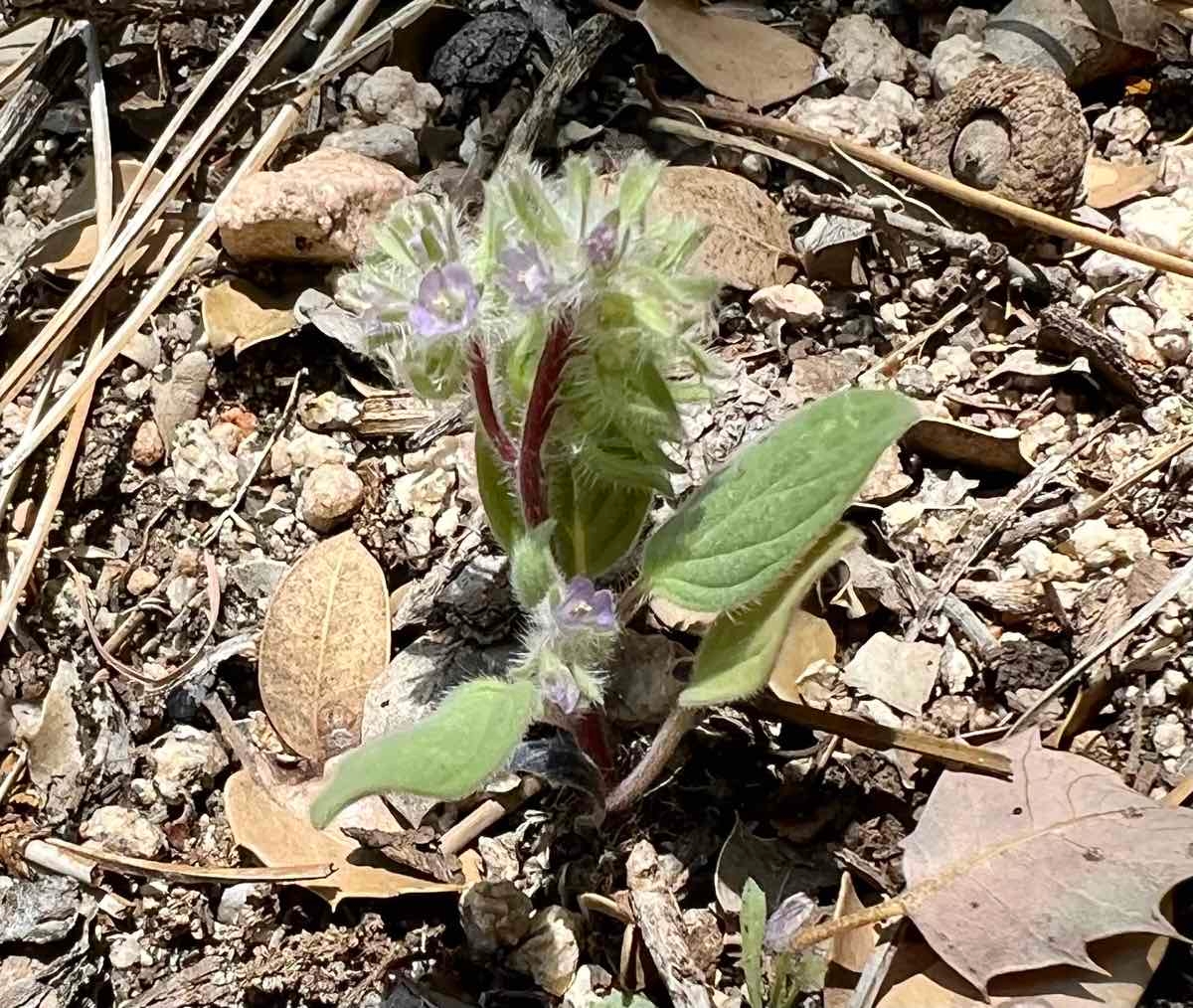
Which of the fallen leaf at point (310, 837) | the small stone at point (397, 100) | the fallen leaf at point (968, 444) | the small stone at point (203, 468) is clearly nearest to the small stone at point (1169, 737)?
the fallen leaf at point (968, 444)

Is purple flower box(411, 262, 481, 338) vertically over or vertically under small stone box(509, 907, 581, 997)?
over

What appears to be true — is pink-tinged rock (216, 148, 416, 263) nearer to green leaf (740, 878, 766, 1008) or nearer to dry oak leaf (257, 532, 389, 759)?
dry oak leaf (257, 532, 389, 759)

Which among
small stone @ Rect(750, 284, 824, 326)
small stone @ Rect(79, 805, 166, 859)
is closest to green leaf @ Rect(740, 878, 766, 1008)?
small stone @ Rect(79, 805, 166, 859)

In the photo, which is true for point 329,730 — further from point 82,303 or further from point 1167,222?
point 1167,222

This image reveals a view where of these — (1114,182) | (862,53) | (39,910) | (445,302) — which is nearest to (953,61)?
(862,53)

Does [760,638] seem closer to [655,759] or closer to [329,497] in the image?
[655,759]

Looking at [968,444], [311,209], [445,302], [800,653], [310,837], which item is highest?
[445,302]

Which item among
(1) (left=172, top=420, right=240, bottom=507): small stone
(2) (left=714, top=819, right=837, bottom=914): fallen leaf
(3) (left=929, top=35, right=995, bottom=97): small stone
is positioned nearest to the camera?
(2) (left=714, top=819, right=837, bottom=914): fallen leaf

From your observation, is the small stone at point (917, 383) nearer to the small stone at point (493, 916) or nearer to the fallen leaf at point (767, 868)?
the fallen leaf at point (767, 868)
